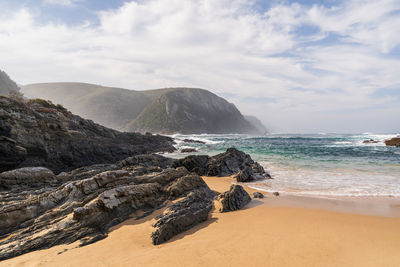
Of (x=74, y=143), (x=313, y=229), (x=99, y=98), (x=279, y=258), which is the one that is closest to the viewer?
(x=279, y=258)

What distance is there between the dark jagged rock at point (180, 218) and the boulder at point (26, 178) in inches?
236

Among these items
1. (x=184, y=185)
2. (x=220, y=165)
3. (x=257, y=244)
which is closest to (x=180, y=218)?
(x=257, y=244)

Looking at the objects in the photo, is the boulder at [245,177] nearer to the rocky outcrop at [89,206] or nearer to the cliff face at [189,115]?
the rocky outcrop at [89,206]

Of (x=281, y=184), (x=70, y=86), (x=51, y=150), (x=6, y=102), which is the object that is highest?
(x=70, y=86)

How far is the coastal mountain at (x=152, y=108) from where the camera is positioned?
9175cm

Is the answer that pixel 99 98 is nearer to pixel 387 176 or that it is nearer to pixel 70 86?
pixel 70 86

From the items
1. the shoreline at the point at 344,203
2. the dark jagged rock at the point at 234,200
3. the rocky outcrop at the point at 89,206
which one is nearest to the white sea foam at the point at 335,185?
the shoreline at the point at 344,203

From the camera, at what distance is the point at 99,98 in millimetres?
132125

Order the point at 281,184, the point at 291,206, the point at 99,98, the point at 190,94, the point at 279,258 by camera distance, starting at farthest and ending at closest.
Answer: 1. the point at 99,98
2. the point at 190,94
3. the point at 281,184
4. the point at 291,206
5. the point at 279,258

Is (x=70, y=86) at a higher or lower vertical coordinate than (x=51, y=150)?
higher

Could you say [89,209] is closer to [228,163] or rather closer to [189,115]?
[228,163]

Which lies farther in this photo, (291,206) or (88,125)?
(88,125)

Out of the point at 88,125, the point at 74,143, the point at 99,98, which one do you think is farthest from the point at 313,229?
the point at 99,98

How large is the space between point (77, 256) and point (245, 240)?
3502 millimetres
